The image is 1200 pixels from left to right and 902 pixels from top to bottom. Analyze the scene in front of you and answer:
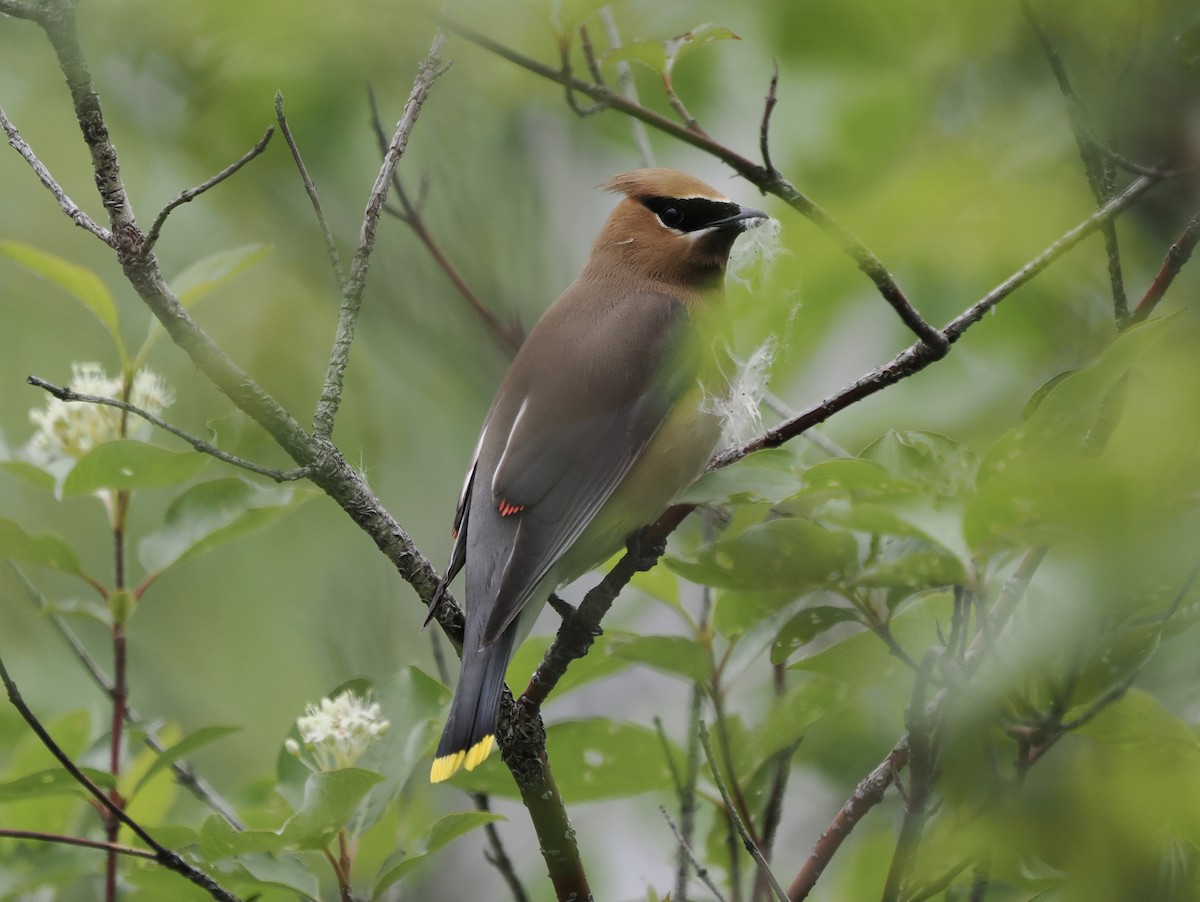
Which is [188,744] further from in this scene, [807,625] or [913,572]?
[913,572]

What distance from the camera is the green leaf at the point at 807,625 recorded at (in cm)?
189

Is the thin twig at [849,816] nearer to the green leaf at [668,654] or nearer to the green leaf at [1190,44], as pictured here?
the green leaf at [668,654]

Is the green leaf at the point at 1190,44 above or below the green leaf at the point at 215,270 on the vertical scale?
below

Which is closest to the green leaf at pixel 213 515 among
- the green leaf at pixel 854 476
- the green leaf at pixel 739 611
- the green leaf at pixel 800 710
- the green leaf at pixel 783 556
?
the green leaf at pixel 739 611

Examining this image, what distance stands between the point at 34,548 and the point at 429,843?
3.04ft

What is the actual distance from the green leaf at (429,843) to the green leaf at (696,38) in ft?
3.84

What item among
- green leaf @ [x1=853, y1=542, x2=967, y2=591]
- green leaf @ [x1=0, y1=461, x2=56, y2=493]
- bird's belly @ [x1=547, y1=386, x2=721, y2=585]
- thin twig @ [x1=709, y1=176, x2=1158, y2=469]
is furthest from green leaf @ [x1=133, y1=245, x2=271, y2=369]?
green leaf @ [x1=853, y1=542, x2=967, y2=591]

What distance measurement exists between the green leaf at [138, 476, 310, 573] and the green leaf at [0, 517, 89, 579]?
0.16 m

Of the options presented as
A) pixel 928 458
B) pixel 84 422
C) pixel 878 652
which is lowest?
pixel 878 652

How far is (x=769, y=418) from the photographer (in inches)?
155

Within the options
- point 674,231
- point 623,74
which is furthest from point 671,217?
point 623,74

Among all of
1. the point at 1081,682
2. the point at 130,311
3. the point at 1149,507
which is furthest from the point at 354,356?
the point at 1149,507

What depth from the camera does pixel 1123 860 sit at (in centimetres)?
134

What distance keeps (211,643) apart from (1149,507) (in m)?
5.98
